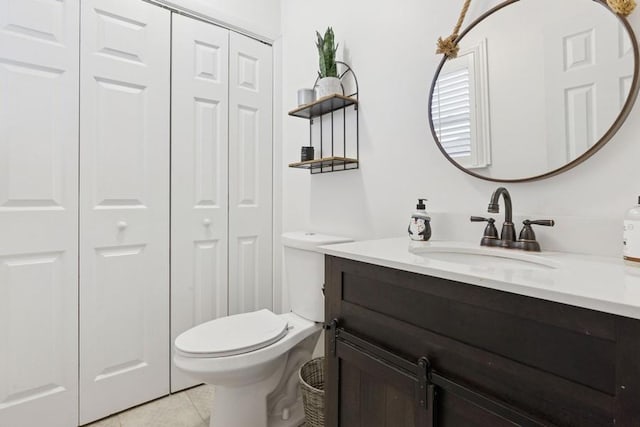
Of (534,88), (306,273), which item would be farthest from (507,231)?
(306,273)

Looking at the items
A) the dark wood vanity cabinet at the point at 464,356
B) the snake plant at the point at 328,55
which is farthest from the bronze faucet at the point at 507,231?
the snake plant at the point at 328,55

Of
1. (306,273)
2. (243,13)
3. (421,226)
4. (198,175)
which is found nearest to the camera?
(421,226)

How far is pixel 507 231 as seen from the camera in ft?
3.03

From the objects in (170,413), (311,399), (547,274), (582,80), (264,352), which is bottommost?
(170,413)

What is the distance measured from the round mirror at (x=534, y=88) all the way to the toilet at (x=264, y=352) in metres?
0.70

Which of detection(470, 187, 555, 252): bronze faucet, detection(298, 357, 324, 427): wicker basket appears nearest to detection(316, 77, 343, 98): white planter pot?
detection(470, 187, 555, 252): bronze faucet

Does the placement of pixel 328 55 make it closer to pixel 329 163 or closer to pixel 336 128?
pixel 336 128

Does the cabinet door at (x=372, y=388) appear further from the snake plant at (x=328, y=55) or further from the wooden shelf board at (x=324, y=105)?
the snake plant at (x=328, y=55)

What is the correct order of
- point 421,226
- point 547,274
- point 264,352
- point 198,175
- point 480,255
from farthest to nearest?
point 198,175
point 264,352
point 421,226
point 480,255
point 547,274

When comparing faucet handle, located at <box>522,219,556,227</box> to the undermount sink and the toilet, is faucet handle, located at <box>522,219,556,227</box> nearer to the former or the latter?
the undermount sink

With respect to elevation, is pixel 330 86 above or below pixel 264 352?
above

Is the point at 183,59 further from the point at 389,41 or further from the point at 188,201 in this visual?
the point at 389,41

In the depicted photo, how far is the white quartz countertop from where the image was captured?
49cm

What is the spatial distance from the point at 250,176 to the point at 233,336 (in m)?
0.96
